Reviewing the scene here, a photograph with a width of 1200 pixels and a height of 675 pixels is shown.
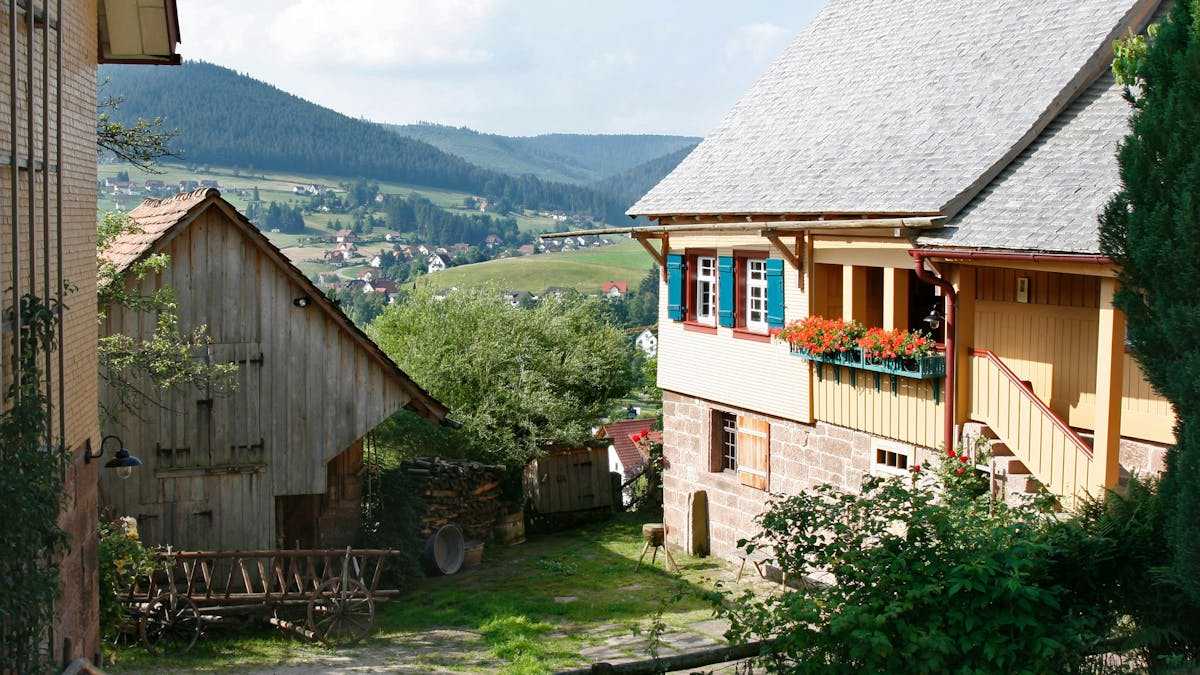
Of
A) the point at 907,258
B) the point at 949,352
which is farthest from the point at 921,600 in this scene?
the point at 907,258

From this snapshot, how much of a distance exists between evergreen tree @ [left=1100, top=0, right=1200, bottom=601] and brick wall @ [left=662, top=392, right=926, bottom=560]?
22.5 feet

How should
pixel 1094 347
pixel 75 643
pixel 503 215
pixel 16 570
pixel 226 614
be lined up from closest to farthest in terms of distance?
pixel 16 570 → pixel 75 643 → pixel 1094 347 → pixel 226 614 → pixel 503 215

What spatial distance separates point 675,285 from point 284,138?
148 m

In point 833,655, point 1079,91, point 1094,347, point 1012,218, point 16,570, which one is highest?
point 1079,91

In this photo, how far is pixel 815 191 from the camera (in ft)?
61.4

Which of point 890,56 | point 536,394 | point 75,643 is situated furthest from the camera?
point 536,394

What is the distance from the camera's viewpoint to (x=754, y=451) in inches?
810

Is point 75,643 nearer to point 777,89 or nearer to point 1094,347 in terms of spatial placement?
point 1094,347

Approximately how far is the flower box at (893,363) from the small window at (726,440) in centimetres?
368

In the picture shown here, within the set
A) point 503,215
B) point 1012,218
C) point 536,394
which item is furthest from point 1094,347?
point 503,215

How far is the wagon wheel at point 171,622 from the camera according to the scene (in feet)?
52.2

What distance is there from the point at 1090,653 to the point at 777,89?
576 inches

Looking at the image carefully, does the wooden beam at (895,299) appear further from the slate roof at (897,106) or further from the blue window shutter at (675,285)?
the blue window shutter at (675,285)

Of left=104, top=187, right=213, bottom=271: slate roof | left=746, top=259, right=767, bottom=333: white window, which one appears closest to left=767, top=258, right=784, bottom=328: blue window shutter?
left=746, top=259, right=767, bottom=333: white window
